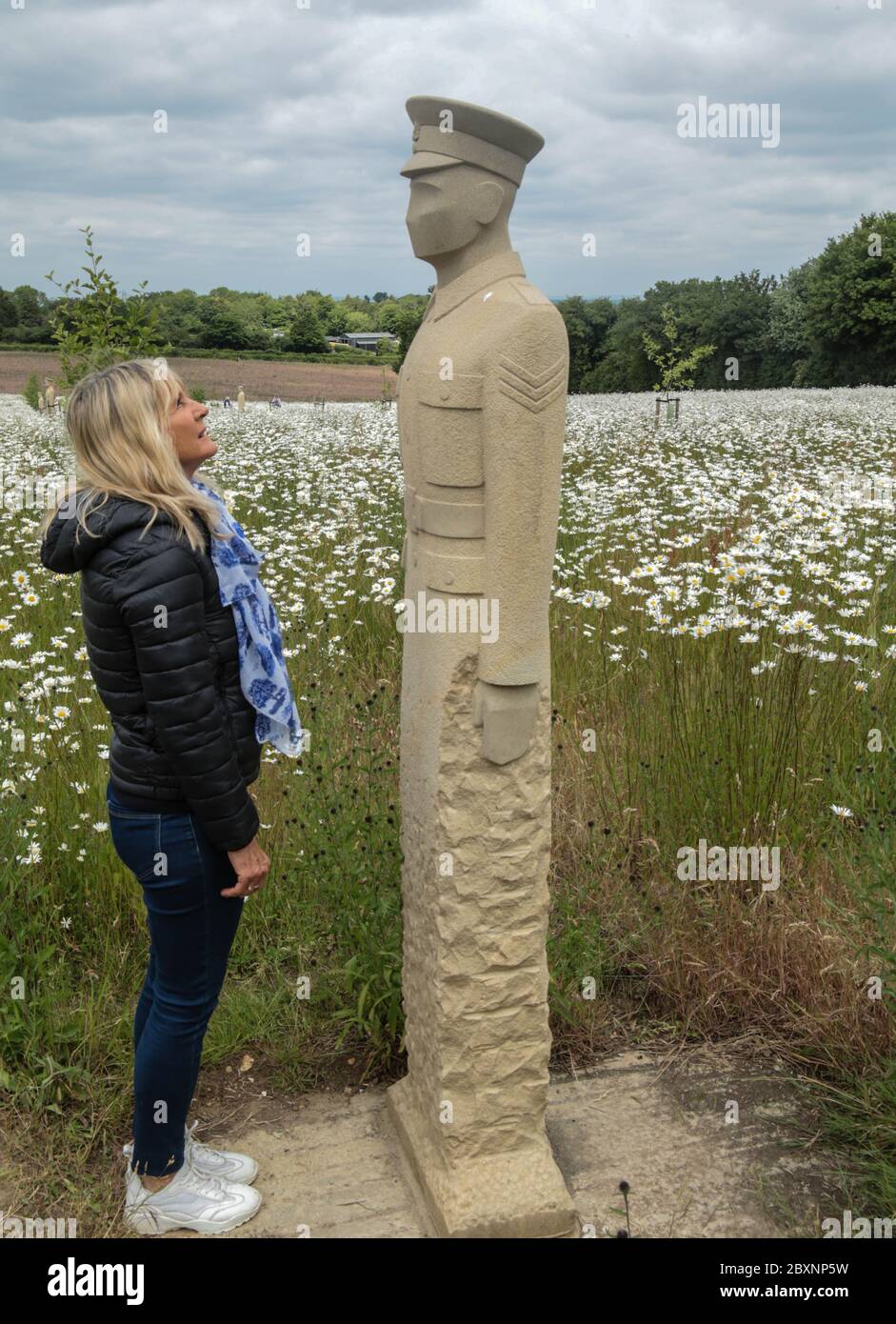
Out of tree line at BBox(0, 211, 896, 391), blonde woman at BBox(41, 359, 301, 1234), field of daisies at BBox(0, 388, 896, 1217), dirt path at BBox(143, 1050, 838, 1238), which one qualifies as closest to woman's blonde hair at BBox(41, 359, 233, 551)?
blonde woman at BBox(41, 359, 301, 1234)

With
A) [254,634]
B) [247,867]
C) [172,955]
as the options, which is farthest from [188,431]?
[172,955]

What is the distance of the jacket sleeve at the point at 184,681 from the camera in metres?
2.44

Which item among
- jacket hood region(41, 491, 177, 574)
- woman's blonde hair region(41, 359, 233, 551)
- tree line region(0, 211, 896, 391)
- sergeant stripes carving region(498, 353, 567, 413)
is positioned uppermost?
tree line region(0, 211, 896, 391)

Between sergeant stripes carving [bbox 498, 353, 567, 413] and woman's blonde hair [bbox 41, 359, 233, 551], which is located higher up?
sergeant stripes carving [bbox 498, 353, 567, 413]

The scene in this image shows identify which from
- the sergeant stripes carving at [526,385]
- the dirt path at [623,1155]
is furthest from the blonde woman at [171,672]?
the sergeant stripes carving at [526,385]

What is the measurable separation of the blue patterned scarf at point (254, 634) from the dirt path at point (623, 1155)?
1.42 metres

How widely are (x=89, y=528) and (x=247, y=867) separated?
2.99ft

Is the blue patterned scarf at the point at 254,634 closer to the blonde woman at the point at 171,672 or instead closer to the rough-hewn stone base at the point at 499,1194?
the blonde woman at the point at 171,672

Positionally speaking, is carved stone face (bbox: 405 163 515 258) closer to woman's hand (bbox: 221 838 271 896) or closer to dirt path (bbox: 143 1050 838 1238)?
woman's hand (bbox: 221 838 271 896)

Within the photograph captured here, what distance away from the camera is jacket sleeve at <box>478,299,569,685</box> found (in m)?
2.63

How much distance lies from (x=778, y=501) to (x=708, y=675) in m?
1.28

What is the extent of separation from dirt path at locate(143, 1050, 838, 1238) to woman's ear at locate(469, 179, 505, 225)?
2768 mm

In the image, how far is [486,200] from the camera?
2752 mm

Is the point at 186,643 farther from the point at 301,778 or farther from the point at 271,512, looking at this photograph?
the point at 271,512
